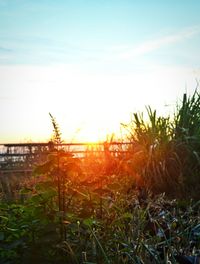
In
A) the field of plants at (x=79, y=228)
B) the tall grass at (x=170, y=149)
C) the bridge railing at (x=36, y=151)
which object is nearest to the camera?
the field of plants at (x=79, y=228)

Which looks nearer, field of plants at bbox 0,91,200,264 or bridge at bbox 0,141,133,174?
field of plants at bbox 0,91,200,264

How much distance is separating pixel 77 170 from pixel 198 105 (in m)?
4.98

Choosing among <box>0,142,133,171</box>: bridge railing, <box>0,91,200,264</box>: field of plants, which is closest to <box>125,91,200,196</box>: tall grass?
<box>0,142,133,171</box>: bridge railing

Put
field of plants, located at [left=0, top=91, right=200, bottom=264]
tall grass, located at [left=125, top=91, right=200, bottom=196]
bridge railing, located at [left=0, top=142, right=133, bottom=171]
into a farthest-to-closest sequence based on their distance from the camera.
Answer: bridge railing, located at [left=0, top=142, right=133, bottom=171]
tall grass, located at [left=125, top=91, right=200, bottom=196]
field of plants, located at [left=0, top=91, right=200, bottom=264]

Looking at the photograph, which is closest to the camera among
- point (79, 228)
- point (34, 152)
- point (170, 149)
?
point (79, 228)

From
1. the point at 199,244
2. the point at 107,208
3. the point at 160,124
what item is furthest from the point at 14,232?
the point at 160,124

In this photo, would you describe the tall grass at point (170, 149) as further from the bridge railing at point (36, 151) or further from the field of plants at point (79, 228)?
the field of plants at point (79, 228)

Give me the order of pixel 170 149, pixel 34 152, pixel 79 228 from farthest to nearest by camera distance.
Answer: pixel 34 152, pixel 170 149, pixel 79 228

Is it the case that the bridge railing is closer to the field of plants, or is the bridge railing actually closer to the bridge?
the bridge

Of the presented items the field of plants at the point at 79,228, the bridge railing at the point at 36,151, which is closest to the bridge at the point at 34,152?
the bridge railing at the point at 36,151

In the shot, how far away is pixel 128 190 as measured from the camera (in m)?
6.06

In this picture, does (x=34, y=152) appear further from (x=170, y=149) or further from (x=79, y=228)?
(x=79, y=228)

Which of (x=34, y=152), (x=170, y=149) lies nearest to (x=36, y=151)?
(x=34, y=152)

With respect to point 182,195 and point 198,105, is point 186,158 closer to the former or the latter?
point 182,195
